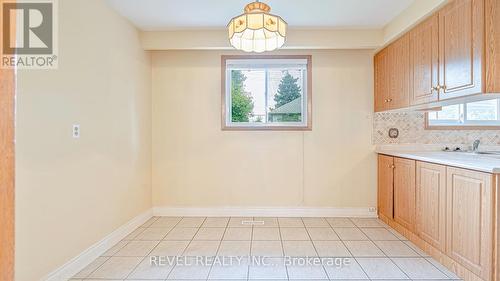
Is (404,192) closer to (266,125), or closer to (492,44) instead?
(492,44)

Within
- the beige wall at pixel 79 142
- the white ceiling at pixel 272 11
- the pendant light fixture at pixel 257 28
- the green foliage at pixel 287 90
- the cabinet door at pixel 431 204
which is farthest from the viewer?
the green foliage at pixel 287 90

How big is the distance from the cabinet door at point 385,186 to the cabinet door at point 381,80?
649 mm

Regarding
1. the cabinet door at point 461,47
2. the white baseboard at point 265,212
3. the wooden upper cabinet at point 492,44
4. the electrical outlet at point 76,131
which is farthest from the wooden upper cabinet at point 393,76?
the electrical outlet at point 76,131

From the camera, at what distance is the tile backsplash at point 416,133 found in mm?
3336

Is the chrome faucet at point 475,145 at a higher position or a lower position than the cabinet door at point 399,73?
lower

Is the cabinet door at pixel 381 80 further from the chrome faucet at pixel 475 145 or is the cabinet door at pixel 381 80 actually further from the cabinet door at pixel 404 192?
the chrome faucet at pixel 475 145

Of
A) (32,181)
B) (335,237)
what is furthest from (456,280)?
(32,181)

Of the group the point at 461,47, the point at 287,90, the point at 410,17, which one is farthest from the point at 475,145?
the point at 287,90

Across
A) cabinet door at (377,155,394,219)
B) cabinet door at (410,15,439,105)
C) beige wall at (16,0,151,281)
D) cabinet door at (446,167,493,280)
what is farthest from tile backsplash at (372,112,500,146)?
beige wall at (16,0,151,281)

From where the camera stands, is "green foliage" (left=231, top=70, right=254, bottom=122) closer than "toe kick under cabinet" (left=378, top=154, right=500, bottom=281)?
No

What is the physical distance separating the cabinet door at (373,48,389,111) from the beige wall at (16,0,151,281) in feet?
9.58

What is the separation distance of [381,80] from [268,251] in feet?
8.03

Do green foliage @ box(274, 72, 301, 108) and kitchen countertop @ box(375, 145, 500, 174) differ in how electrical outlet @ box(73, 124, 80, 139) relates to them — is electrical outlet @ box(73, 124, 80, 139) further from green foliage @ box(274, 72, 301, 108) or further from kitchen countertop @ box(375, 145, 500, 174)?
kitchen countertop @ box(375, 145, 500, 174)

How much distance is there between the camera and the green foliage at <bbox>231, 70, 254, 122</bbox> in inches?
152
